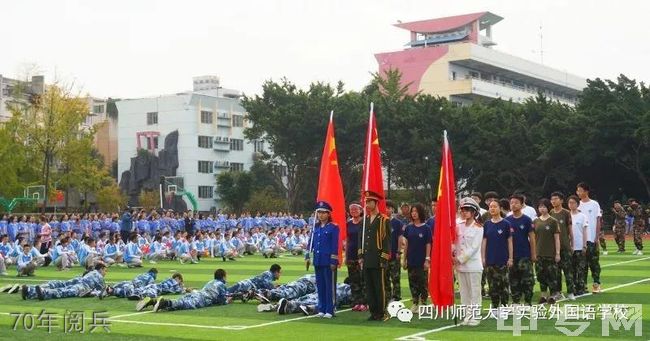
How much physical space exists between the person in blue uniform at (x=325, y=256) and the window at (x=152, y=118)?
72633mm

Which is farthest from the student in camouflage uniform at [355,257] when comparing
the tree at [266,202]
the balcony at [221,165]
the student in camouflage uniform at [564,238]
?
the balcony at [221,165]

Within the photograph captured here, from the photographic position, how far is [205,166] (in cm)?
8325

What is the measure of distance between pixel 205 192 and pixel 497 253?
2846 inches

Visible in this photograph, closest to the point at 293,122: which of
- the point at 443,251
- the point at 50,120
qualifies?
the point at 50,120

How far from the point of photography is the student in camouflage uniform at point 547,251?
45.1 ft

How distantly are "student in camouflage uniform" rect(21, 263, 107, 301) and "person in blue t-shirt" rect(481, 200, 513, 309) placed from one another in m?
8.10

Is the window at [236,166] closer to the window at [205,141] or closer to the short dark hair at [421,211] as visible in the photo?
the window at [205,141]

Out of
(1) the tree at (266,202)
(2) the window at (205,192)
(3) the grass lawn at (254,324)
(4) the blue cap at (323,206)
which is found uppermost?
(2) the window at (205,192)

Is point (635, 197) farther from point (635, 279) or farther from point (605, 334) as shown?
point (605, 334)

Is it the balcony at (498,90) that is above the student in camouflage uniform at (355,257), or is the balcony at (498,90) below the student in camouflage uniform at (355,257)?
above

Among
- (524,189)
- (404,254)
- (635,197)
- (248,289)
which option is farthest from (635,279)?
(635,197)

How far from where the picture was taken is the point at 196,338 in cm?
1111

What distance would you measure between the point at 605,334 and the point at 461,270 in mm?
2090

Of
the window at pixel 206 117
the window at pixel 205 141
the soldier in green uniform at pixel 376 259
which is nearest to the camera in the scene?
the soldier in green uniform at pixel 376 259
